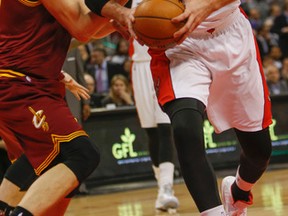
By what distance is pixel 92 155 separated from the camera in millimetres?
3947

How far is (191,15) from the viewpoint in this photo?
151 inches

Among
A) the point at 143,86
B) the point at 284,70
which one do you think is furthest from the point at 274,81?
the point at 143,86

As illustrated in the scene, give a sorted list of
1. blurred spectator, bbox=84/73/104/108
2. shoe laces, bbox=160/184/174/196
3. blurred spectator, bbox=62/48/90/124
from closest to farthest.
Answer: shoe laces, bbox=160/184/174/196, blurred spectator, bbox=62/48/90/124, blurred spectator, bbox=84/73/104/108

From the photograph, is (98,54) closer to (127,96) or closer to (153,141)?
(127,96)

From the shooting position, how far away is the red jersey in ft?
13.4

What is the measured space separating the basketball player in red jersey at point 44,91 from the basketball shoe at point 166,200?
277 centimetres

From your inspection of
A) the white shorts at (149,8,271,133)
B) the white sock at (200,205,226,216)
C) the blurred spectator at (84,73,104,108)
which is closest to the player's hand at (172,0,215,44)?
the white shorts at (149,8,271,133)

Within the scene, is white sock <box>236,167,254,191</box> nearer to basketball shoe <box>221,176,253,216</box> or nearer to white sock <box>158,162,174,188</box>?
basketball shoe <box>221,176,253,216</box>

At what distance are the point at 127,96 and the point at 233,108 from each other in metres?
6.36

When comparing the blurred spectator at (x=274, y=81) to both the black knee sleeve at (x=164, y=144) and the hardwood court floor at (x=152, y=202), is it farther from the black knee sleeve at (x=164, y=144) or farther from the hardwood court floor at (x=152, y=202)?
the black knee sleeve at (x=164, y=144)

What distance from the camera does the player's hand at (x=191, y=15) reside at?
3.81 m

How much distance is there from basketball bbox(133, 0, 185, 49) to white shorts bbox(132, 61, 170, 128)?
11.6 feet

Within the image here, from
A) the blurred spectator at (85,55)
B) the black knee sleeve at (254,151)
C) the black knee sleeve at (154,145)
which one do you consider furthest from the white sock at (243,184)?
the blurred spectator at (85,55)

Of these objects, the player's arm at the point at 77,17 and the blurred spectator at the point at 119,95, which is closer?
the player's arm at the point at 77,17
